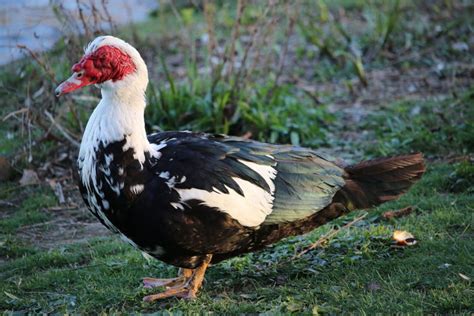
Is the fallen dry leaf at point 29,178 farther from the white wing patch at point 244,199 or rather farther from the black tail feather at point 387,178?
the black tail feather at point 387,178

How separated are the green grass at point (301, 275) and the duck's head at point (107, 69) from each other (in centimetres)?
115

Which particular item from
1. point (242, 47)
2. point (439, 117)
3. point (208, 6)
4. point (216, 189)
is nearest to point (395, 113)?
point (439, 117)

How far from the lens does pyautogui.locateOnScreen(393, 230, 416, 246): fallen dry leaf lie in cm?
475

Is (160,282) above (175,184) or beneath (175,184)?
beneath

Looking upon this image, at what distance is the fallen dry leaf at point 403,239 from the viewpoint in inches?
187

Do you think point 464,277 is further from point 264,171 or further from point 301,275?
point 264,171

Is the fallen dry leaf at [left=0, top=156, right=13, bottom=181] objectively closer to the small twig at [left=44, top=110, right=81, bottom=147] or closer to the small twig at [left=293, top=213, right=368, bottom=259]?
the small twig at [left=44, top=110, right=81, bottom=147]

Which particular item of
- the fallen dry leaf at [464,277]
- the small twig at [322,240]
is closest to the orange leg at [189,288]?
the small twig at [322,240]

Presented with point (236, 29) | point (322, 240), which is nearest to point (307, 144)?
point (236, 29)

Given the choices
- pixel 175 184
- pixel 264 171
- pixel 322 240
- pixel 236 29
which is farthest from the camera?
pixel 236 29

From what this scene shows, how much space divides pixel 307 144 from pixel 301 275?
2.54 m

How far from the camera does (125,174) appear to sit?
13.4 ft

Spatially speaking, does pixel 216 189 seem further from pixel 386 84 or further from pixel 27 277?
pixel 386 84

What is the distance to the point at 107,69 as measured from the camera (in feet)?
13.6
